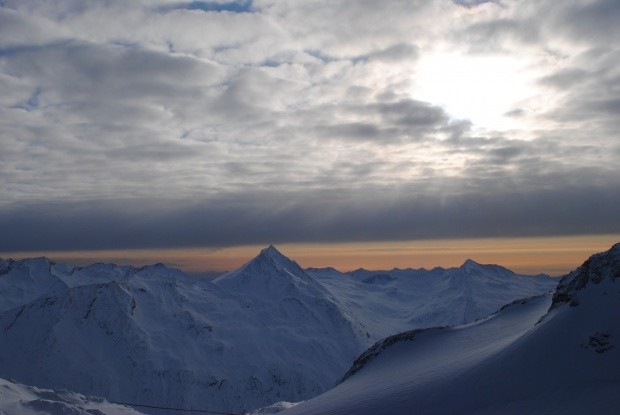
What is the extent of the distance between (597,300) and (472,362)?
5.48m

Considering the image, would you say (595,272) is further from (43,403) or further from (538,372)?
(43,403)

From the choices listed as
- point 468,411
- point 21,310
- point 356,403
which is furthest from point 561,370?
point 21,310

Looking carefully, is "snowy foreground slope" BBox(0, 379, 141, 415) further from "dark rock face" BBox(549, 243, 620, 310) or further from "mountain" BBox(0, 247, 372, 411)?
"mountain" BBox(0, 247, 372, 411)

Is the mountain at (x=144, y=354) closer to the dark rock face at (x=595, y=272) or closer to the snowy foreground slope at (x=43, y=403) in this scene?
the snowy foreground slope at (x=43, y=403)

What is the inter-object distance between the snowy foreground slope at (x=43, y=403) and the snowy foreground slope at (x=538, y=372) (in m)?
22.1

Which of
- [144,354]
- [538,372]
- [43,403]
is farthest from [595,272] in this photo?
[144,354]

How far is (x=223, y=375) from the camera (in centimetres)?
17162

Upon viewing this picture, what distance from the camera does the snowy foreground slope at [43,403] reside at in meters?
35.8

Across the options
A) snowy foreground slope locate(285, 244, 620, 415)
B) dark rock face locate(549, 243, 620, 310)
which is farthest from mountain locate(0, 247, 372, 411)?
dark rock face locate(549, 243, 620, 310)

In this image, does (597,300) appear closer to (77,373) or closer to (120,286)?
(77,373)

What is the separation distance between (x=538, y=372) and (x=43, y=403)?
3373 cm

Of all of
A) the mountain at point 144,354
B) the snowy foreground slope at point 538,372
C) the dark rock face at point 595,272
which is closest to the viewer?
the snowy foreground slope at point 538,372

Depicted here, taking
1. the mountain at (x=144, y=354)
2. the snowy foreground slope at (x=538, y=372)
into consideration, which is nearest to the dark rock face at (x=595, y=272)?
the snowy foreground slope at (x=538, y=372)

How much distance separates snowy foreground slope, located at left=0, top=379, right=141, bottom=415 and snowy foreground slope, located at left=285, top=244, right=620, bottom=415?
2209 centimetres
